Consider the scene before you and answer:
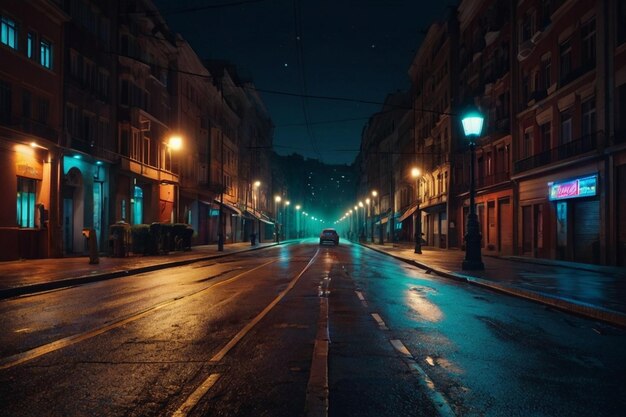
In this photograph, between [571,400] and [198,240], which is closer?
[571,400]

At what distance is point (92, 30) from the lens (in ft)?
99.7

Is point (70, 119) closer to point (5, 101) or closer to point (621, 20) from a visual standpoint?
point (5, 101)

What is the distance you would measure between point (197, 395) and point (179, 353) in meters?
1.77

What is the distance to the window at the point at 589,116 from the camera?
80.5 ft

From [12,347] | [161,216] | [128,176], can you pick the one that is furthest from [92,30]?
[12,347]

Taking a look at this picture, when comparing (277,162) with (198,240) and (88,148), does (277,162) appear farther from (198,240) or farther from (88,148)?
(88,148)

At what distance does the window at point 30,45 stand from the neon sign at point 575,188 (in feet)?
83.1

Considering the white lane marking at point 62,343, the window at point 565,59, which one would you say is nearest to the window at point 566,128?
the window at point 565,59

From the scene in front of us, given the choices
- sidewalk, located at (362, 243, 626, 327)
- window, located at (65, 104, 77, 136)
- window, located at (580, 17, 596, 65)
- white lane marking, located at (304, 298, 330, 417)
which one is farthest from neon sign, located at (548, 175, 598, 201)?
window, located at (65, 104, 77, 136)

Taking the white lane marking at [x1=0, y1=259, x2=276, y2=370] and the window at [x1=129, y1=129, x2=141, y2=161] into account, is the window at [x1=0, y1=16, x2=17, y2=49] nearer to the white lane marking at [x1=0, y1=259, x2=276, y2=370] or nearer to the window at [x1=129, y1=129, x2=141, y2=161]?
the window at [x1=129, y1=129, x2=141, y2=161]

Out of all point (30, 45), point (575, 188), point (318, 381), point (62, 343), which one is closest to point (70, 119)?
point (30, 45)

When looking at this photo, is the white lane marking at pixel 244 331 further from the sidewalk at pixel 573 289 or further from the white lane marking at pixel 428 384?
the sidewalk at pixel 573 289

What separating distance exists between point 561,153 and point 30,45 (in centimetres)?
2533

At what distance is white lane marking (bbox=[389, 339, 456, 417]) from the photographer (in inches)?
178
